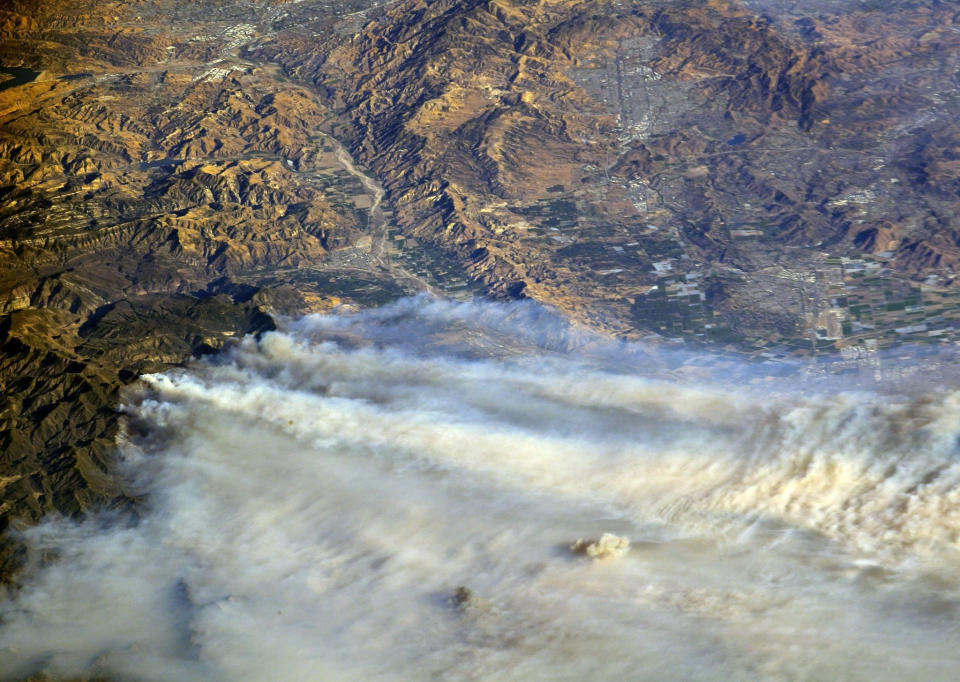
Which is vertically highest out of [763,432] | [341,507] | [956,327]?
[763,432]

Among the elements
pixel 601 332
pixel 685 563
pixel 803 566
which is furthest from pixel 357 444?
pixel 601 332

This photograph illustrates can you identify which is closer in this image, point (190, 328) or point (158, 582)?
point (158, 582)

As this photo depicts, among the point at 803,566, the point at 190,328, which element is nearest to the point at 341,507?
the point at 803,566

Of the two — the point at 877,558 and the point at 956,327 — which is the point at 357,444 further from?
the point at 956,327

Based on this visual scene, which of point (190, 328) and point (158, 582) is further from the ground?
point (190, 328)

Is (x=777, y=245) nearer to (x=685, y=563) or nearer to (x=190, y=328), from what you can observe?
(x=190, y=328)

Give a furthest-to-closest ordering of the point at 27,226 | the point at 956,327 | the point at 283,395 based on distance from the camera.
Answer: the point at 27,226, the point at 956,327, the point at 283,395

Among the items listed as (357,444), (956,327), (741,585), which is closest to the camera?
(741,585)
